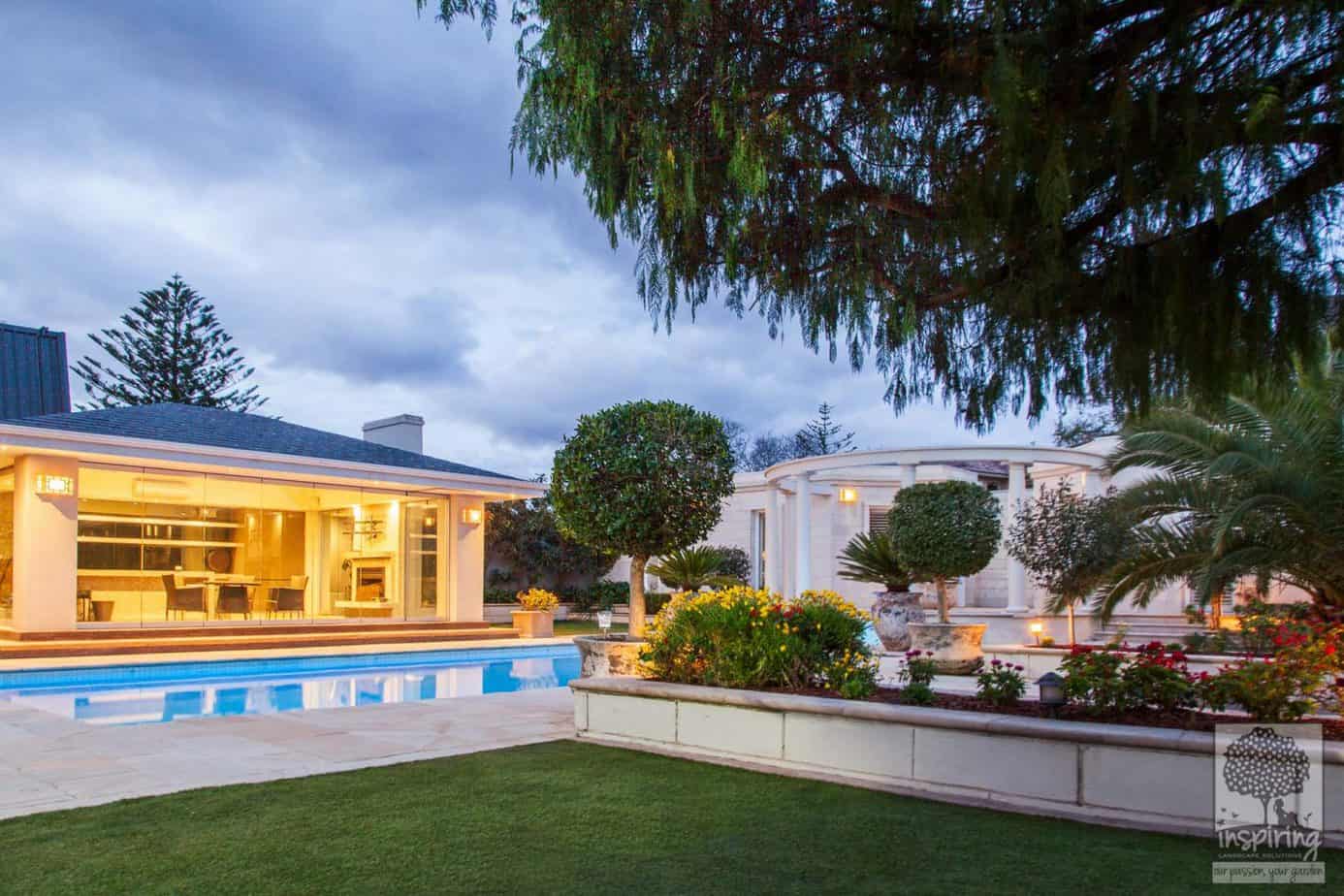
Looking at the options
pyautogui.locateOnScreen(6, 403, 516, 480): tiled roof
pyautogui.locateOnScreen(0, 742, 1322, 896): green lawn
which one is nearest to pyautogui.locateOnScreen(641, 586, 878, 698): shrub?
pyautogui.locateOnScreen(0, 742, 1322, 896): green lawn

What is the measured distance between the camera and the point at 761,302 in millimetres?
4207

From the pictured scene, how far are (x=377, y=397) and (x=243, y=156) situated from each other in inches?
976

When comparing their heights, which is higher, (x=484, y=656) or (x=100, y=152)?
(x=100, y=152)

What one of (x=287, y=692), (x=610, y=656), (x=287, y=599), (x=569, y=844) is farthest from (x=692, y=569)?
(x=569, y=844)

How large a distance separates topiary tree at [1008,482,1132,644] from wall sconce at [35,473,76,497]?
12.9m

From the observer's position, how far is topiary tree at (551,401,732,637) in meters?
9.17

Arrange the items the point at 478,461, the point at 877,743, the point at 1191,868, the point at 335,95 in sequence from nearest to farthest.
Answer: the point at 1191,868 < the point at 877,743 < the point at 335,95 < the point at 478,461

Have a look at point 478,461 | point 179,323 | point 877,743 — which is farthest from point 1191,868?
point 478,461

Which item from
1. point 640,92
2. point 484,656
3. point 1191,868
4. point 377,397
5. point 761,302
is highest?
point 377,397

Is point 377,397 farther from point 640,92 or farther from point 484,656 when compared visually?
point 640,92

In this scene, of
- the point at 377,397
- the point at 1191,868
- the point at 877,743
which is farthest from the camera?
the point at 377,397

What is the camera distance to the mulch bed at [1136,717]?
15.9 feet

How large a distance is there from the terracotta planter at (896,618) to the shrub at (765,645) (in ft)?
22.6

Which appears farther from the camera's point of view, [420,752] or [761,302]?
[420,752]
